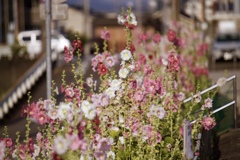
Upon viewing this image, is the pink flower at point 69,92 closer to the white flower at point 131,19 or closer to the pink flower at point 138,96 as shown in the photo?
the pink flower at point 138,96

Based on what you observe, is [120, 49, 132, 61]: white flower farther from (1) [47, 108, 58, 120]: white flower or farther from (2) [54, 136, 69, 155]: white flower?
(2) [54, 136, 69, 155]: white flower

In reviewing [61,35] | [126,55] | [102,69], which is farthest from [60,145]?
[61,35]

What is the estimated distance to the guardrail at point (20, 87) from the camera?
24630 millimetres

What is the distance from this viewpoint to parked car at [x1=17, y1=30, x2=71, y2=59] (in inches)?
1704

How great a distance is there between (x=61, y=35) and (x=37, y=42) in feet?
18.7

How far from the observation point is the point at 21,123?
22.6 meters

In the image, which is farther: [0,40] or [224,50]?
[0,40]

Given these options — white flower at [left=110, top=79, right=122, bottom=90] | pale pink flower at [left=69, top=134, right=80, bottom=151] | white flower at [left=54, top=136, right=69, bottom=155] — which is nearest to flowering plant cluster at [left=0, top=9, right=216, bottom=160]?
white flower at [left=110, top=79, right=122, bottom=90]

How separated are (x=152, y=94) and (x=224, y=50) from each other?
35147mm

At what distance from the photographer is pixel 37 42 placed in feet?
197

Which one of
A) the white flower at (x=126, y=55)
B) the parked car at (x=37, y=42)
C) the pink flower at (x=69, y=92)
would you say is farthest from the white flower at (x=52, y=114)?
the parked car at (x=37, y=42)

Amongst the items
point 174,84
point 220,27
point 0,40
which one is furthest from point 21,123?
point 220,27

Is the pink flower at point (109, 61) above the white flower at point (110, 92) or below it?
above

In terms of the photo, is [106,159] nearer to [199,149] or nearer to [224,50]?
[199,149]
